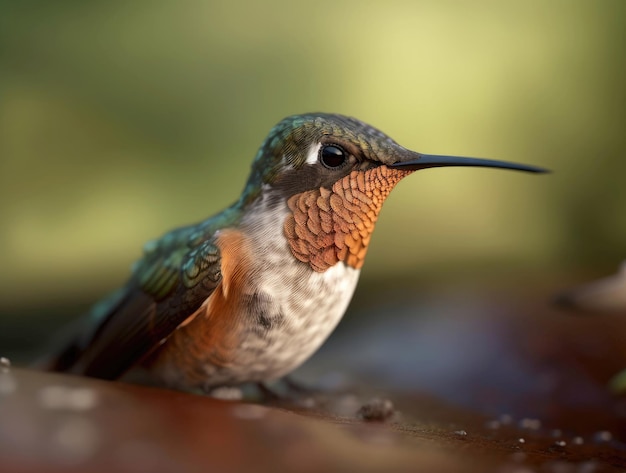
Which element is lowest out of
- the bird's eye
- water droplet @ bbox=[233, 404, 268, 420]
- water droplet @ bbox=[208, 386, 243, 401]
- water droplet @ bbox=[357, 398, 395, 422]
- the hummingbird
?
water droplet @ bbox=[208, 386, 243, 401]

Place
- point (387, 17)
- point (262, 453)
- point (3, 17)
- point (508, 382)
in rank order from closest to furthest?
point (262, 453) → point (508, 382) → point (3, 17) → point (387, 17)

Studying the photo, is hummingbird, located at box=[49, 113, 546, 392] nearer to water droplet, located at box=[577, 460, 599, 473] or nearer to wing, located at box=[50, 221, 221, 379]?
wing, located at box=[50, 221, 221, 379]

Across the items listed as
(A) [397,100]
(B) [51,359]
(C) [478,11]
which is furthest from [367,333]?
(C) [478,11]

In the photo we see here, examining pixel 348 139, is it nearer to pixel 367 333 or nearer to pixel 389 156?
pixel 389 156

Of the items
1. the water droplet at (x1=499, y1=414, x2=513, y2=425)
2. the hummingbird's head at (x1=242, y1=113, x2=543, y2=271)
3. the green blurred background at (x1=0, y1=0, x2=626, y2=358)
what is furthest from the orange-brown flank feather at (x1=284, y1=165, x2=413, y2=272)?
the green blurred background at (x1=0, y1=0, x2=626, y2=358)

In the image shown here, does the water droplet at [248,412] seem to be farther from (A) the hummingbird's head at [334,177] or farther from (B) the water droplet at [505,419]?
(B) the water droplet at [505,419]

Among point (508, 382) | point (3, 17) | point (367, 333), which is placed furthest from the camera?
Answer: point (3, 17)

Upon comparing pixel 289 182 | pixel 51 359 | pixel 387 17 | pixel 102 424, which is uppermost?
pixel 387 17
